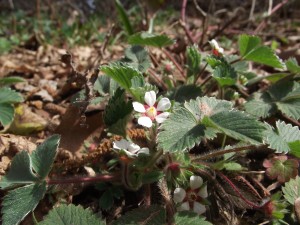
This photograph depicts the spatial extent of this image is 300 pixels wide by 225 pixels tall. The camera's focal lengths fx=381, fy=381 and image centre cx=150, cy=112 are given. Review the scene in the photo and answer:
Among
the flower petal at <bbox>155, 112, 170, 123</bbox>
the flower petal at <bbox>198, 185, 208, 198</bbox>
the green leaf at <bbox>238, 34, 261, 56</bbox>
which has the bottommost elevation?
the flower petal at <bbox>198, 185, 208, 198</bbox>

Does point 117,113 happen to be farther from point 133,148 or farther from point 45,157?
point 45,157

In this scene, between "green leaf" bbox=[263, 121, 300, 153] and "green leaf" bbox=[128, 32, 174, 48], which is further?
"green leaf" bbox=[128, 32, 174, 48]

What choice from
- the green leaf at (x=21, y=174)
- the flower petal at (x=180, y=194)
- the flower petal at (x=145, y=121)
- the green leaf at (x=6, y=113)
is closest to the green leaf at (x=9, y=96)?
the green leaf at (x=6, y=113)

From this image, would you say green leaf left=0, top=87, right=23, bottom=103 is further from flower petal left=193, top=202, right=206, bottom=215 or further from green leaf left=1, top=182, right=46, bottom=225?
flower petal left=193, top=202, right=206, bottom=215

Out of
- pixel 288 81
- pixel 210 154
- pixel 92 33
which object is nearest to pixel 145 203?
pixel 210 154

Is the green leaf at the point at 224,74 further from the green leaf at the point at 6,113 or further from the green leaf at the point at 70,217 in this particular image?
the green leaf at the point at 6,113

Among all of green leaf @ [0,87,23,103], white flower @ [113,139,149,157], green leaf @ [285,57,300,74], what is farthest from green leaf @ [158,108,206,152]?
green leaf @ [0,87,23,103]
